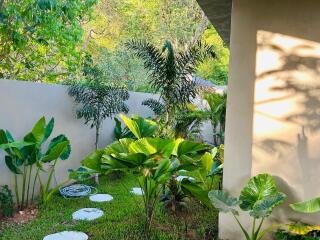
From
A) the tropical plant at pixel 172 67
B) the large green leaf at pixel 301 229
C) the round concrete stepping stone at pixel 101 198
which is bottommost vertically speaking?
the round concrete stepping stone at pixel 101 198

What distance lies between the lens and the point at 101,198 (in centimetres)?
539

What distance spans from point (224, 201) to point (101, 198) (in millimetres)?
2708

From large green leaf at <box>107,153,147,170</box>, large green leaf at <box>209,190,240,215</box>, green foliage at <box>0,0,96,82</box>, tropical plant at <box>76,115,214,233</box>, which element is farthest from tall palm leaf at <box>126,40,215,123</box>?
large green leaf at <box>209,190,240,215</box>

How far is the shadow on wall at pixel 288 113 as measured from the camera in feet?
10.4

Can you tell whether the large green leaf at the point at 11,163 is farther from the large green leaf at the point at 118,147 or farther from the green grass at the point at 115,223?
the large green leaf at the point at 118,147

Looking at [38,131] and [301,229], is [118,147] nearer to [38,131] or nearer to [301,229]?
[38,131]

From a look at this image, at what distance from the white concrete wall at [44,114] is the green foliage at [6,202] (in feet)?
0.70

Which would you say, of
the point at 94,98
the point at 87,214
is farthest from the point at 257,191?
the point at 94,98

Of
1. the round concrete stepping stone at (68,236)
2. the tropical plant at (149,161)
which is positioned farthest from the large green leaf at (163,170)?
the round concrete stepping stone at (68,236)

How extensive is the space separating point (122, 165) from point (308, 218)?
78.0 inches

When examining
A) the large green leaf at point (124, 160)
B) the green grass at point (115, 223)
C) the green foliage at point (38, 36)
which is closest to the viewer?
the large green leaf at point (124, 160)

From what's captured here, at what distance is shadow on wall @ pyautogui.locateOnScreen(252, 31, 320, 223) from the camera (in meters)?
3.16

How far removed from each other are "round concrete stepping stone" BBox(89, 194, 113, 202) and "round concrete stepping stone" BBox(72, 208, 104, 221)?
0.45m

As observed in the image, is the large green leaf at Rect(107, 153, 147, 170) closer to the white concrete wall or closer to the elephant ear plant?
the elephant ear plant
